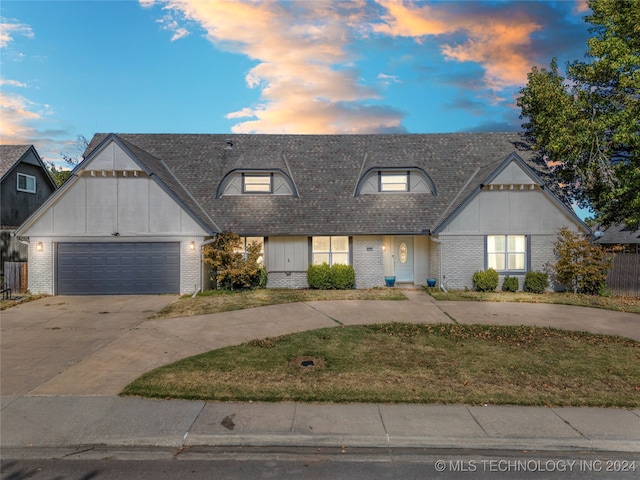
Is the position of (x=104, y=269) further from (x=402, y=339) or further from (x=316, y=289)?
(x=402, y=339)

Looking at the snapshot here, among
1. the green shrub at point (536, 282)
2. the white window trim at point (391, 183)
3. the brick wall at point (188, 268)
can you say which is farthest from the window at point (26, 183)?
the green shrub at point (536, 282)

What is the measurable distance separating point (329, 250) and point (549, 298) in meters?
9.96

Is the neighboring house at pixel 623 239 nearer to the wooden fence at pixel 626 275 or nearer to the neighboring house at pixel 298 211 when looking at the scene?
the wooden fence at pixel 626 275

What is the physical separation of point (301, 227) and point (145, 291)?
7.71 metres

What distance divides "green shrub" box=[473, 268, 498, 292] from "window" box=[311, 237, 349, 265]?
6273 mm

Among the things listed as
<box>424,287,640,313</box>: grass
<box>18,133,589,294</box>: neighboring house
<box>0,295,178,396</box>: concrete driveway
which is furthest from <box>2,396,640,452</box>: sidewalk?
<box>18,133,589,294</box>: neighboring house

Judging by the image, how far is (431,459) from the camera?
5.00 meters

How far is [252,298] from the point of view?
52.4ft

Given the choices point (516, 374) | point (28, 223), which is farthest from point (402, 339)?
point (28, 223)

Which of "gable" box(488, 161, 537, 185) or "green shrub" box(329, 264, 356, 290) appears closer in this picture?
"gable" box(488, 161, 537, 185)

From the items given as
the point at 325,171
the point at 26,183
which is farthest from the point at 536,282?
the point at 26,183

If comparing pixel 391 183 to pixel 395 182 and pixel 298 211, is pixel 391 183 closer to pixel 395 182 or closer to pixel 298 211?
pixel 395 182

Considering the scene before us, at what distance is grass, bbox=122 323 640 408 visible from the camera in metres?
6.65

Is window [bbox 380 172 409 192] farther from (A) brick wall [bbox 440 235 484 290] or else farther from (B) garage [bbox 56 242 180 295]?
(B) garage [bbox 56 242 180 295]
